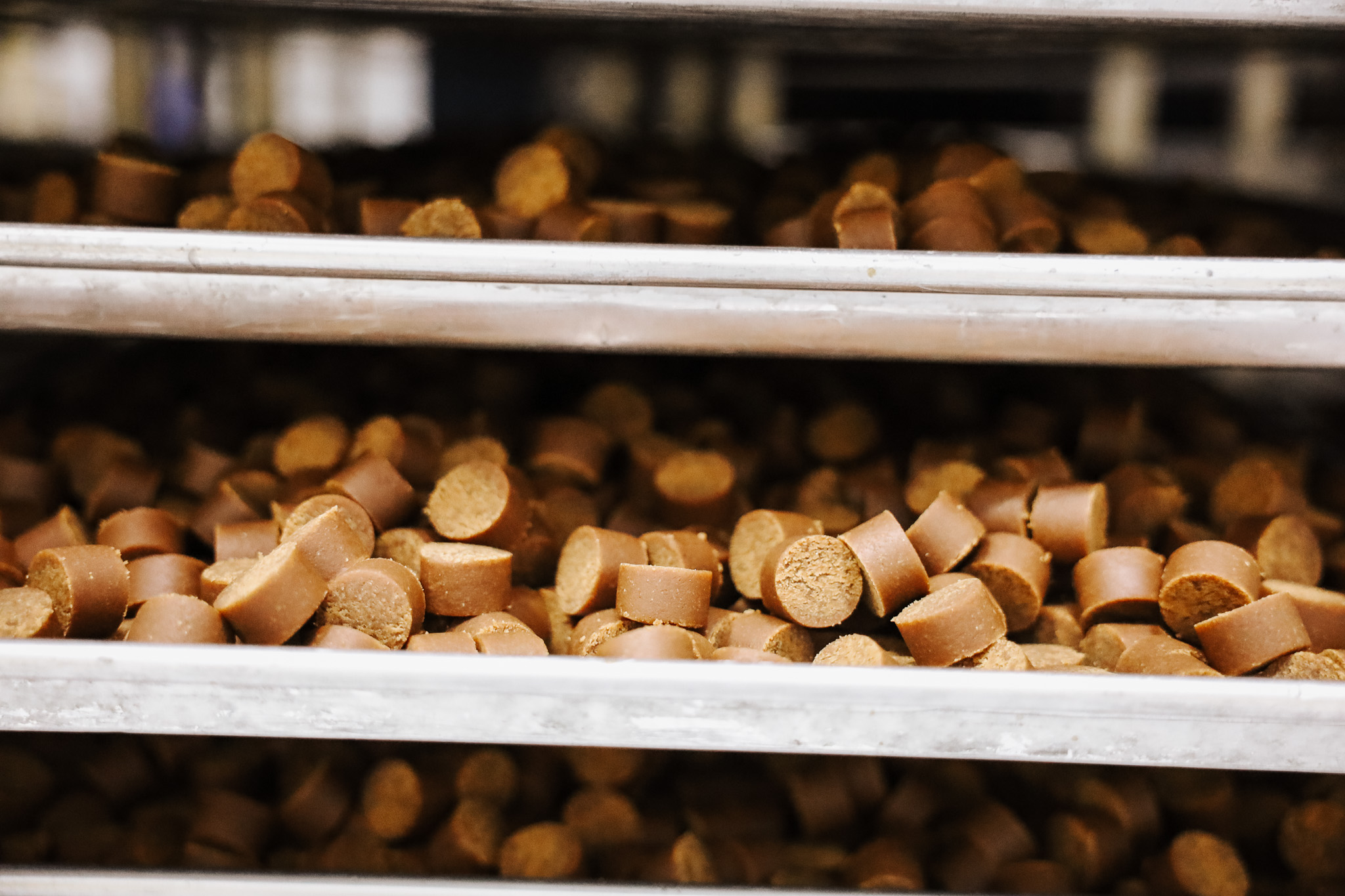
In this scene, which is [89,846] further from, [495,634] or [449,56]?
[449,56]

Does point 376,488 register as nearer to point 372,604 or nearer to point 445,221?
point 372,604

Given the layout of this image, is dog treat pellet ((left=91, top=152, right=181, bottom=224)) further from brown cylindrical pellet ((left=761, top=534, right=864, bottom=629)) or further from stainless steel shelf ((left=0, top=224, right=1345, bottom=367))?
brown cylindrical pellet ((left=761, top=534, right=864, bottom=629))

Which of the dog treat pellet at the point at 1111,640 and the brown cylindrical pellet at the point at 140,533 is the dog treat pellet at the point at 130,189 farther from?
the dog treat pellet at the point at 1111,640

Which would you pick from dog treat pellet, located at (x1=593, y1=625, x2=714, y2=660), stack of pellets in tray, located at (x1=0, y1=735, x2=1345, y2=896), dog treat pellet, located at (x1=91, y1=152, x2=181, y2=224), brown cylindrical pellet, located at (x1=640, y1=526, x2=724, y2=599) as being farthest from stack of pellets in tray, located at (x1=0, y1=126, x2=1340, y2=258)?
stack of pellets in tray, located at (x1=0, y1=735, x2=1345, y2=896)

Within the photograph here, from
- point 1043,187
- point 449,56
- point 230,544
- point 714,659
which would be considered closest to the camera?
point 714,659

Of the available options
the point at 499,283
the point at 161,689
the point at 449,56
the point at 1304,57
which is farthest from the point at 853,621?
the point at 449,56

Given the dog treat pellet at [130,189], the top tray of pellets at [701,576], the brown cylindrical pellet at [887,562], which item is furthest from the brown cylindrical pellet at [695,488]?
the dog treat pellet at [130,189]

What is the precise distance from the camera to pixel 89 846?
4.12ft

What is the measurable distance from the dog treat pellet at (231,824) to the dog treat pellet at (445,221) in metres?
0.78

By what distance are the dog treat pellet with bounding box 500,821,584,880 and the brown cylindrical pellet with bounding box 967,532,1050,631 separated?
2.06 feet

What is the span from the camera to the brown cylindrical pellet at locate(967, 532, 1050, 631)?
109 centimetres

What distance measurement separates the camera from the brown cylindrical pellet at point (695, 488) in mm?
1246

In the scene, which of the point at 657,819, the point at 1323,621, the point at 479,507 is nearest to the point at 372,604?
the point at 479,507

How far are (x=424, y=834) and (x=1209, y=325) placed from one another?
1141 millimetres
